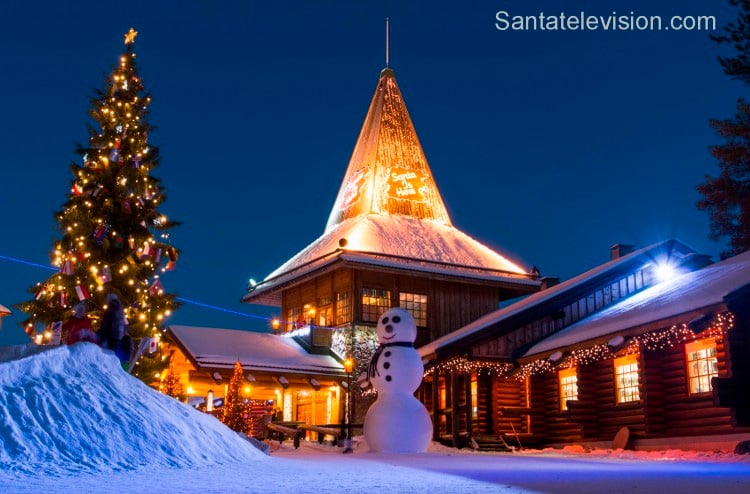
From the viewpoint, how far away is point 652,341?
18.7 meters

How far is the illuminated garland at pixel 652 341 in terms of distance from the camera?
1680cm

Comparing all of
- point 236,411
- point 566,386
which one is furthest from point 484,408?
point 236,411

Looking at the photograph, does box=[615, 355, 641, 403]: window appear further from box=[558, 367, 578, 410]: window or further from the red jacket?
the red jacket

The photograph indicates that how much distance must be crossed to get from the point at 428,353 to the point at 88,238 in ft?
34.2

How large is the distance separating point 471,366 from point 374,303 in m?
6.32

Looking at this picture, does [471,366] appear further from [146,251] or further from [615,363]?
[146,251]

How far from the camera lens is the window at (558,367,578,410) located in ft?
73.8

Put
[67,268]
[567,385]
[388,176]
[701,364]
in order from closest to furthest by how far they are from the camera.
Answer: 1. [67,268]
2. [701,364]
3. [567,385]
4. [388,176]

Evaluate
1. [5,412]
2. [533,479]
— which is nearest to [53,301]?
[5,412]

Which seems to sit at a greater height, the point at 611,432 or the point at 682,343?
the point at 682,343

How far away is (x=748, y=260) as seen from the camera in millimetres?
20891

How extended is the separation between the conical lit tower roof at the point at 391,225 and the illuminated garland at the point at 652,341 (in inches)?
297

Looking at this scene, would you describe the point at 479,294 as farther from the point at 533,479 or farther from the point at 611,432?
the point at 533,479

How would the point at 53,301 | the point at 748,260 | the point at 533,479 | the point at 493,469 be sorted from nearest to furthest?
the point at 533,479
the point at 493,469
the point at 53,301
the point at 748,260
